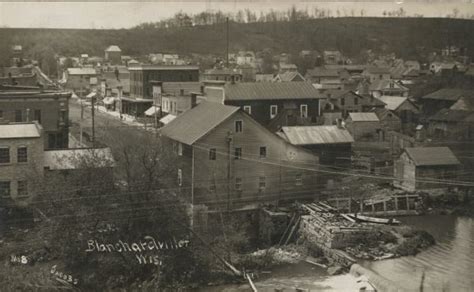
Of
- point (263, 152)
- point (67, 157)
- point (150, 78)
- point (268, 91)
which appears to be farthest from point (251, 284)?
point (150, 78)

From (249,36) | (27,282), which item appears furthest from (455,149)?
(249,36)

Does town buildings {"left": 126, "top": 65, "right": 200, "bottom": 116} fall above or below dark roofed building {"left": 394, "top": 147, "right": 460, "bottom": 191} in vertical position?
above

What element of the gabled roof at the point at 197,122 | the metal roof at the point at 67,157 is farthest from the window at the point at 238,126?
the metal roof at the point at 67,157

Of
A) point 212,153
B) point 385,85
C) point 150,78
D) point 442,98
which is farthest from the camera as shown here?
point 385,85

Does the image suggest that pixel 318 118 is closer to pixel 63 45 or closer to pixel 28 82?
pixel 28 82

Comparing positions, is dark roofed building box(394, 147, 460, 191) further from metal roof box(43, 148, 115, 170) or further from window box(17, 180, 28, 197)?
window box(17, 180, 28, 197)

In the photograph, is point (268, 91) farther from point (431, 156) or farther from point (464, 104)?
point (464, 104)
